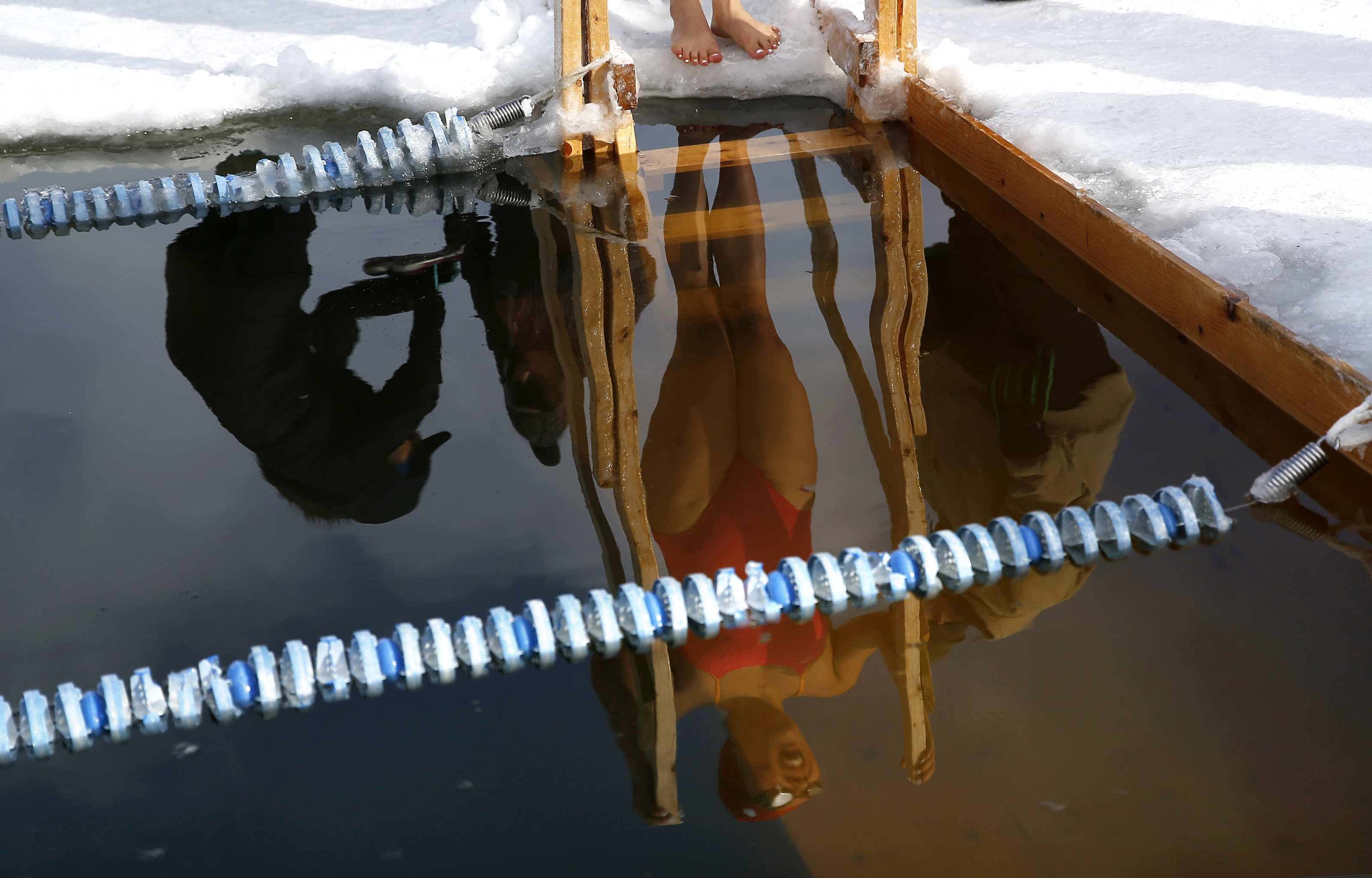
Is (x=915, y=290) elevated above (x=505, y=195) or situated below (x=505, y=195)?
below

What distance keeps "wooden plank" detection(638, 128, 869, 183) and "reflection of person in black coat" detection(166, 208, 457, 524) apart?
840 millimetres

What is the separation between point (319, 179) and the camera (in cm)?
299

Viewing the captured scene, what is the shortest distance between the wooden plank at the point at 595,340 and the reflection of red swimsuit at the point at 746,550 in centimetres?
21

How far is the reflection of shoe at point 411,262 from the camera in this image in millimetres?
2582

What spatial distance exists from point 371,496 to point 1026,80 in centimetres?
260

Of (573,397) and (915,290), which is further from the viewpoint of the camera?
(915,290)

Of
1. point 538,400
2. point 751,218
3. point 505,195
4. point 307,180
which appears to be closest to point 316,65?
point 307,180

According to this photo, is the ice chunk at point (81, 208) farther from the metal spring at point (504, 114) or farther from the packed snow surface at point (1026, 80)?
the metal spring at point (504, 114)

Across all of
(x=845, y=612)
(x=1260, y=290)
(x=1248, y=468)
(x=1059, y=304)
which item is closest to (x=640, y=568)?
(x=845, y=612)

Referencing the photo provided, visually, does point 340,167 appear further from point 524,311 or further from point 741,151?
point 741,151

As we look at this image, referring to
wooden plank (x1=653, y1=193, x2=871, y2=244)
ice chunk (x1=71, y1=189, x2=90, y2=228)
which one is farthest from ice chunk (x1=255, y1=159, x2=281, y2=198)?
wooden plank (x1=653, y1=193, x2=871, y2=244)

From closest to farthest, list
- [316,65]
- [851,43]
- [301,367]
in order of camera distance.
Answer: [301,367]
[851,43]
[316,65]

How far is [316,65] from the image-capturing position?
3734mm

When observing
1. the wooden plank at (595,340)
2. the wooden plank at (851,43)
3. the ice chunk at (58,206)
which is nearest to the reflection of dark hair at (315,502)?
the wooden plank at (595,340)
